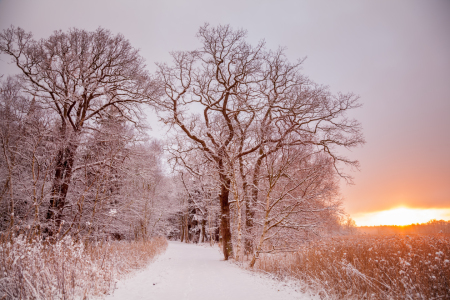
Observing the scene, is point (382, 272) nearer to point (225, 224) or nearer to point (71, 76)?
point (225, 224)

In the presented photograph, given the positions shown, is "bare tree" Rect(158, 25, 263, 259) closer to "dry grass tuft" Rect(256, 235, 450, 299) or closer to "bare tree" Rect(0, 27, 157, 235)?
"bare tree" Rect(0, 27, 157, 235)

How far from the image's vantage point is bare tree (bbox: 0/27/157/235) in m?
9.75

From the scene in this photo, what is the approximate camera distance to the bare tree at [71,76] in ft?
32.0

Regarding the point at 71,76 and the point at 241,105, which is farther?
the point at 241,105

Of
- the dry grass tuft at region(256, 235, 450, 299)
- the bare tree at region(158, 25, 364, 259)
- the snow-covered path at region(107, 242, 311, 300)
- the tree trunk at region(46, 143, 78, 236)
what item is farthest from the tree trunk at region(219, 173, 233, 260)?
the tree trunk at region(46, 143, 78, 236)

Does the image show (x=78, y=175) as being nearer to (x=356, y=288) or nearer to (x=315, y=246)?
(x=315, y=246)

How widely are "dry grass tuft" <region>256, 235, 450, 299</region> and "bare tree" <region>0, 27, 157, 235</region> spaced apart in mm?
10531

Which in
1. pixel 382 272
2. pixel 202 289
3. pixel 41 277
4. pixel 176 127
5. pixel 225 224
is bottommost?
pixel 202 289

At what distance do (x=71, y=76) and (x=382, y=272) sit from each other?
550 inches

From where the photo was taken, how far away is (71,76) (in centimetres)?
1038

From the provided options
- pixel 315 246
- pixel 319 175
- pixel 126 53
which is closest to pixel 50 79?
pixel 126 53

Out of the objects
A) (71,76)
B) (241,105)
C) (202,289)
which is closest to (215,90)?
(241,105)

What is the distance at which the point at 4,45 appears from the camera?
9328 millimetres

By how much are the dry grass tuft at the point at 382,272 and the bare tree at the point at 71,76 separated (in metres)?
10.5
